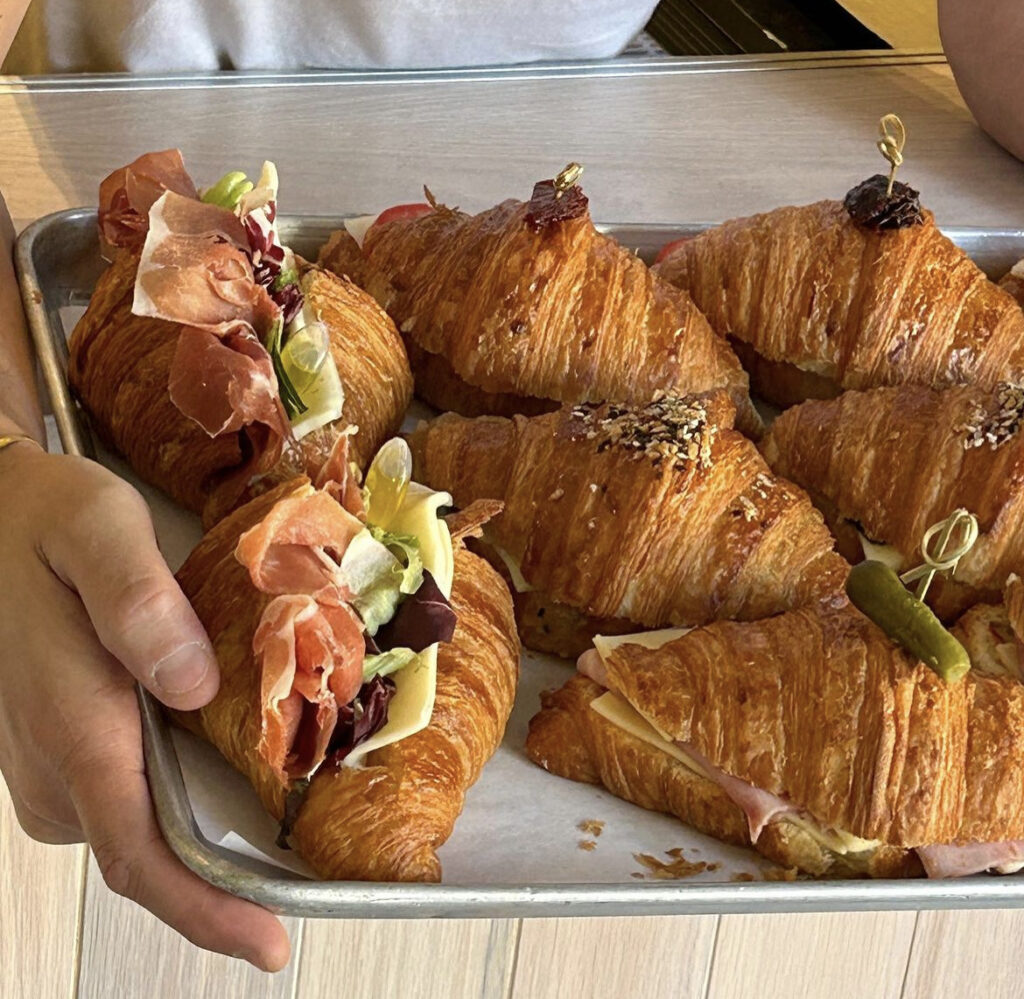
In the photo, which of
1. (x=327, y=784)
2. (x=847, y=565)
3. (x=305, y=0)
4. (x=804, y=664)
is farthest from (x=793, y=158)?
(x=327, y=784)

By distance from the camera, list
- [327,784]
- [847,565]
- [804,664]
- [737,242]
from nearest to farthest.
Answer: [327,784]
[804,664]
[847,565]
[737,242]

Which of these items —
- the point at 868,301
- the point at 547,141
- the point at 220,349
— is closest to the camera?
the point at 220,349

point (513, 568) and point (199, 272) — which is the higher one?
point (199, 272)

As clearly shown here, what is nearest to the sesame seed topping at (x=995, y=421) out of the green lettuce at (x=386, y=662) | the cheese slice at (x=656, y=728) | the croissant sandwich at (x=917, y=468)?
the croissant sandwich at (x=917, y=468)

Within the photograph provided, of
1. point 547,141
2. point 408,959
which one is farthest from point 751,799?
point 547,141

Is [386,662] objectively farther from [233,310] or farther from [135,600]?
[233,310]

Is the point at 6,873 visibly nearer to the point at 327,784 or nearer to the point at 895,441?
the point at 327,784
